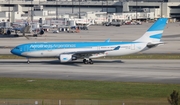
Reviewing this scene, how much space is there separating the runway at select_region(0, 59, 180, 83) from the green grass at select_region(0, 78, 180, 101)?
336 cm

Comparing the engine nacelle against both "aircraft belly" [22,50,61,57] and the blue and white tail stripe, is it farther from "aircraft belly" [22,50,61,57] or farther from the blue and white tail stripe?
the blue and white tail stripe

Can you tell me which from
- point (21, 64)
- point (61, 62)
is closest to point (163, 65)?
point (61, 62)

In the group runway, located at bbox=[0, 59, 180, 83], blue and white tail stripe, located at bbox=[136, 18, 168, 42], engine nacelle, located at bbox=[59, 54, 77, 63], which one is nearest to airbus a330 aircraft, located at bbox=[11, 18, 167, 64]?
engine nacelle, located at bbox=[59, 54, 77, 63]

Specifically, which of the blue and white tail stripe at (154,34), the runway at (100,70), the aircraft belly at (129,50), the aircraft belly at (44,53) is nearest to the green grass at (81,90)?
the runway at (100,70)

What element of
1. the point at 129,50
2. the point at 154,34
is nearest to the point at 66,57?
the point at 129,50

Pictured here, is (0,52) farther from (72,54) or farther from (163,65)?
(163,65)

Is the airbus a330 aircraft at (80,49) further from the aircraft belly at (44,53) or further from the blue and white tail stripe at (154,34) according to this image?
the blue and white tail stripe at (154,34)

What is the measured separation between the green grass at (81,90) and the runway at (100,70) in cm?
336

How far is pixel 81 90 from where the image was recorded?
49406mm

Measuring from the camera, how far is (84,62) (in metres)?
70.8

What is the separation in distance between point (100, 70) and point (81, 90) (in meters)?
14.5

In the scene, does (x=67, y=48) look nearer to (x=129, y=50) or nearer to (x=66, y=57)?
(x=66, y=57)

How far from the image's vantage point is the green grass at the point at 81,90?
45906 millimetres

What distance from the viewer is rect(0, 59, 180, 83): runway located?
2267 inches
